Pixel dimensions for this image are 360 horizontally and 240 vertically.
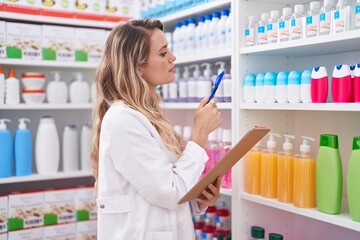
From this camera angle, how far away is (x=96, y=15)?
2.89 metres

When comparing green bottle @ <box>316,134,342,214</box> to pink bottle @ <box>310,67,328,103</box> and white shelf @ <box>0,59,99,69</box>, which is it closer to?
pink bottle @ <box>310,67,328,103</box>

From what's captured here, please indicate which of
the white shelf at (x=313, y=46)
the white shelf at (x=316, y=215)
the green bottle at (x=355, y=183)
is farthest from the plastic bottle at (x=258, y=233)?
the white shelf at (x=313, y=46)

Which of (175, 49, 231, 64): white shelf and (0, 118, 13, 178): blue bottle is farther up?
(175, 49, 231, 64): white shelf

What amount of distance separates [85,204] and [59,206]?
0.17 m

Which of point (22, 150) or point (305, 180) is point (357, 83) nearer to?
point (305, 180)

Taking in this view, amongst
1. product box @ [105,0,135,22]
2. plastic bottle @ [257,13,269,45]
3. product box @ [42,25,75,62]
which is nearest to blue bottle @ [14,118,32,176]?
product box @ [42,25,75,62]

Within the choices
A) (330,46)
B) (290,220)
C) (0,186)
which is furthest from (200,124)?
(0,186)

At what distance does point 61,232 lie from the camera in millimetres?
2721

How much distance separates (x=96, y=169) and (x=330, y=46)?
3.67ft

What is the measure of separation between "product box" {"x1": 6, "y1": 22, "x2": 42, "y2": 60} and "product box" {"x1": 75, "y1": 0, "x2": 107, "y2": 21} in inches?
11.7

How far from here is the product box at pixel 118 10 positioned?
9.62 ft

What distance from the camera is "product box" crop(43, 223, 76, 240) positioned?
268 centimetres

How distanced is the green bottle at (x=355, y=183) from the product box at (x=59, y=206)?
179 centimetres

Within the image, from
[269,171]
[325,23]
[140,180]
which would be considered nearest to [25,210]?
[140,180]
